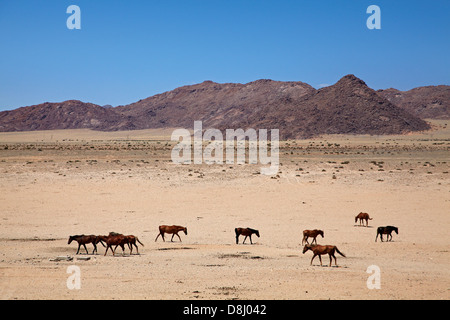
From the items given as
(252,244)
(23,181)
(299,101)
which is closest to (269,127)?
(299,101)

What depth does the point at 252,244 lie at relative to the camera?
59.4ft

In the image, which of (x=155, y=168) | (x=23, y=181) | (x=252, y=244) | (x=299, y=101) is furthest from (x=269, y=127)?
(x=252, y=244)

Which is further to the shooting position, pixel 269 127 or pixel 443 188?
pixel 269 127

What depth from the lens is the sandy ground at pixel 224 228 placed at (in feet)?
38.3

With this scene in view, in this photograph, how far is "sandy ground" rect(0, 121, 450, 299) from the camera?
11672 mm

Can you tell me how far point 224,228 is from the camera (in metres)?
21.8

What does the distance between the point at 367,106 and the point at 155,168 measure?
12691cm
